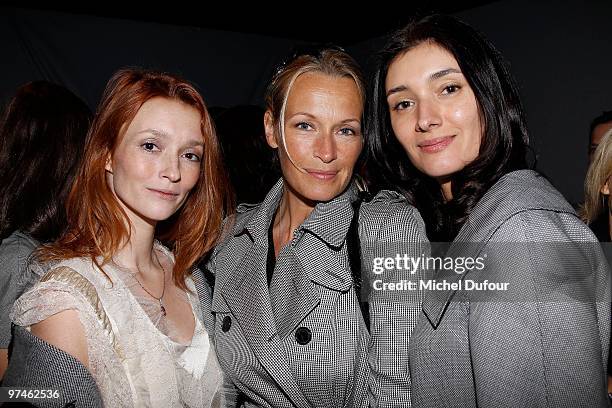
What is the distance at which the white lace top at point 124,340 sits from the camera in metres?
1.74

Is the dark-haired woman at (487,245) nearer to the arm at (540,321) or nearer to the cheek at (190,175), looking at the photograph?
the arm at (540,321)

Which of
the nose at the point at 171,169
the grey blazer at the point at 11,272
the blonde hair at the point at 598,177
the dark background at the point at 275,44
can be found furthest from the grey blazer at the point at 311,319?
the dark background at the point at 275,44

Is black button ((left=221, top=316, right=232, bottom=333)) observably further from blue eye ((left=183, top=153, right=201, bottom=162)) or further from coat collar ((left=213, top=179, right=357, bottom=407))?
blue eye ((left=183, top=153, right=201, bottom=162))

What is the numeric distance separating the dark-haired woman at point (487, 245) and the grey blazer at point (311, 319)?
0.54 ft

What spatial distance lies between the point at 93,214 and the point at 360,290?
40.8 inches

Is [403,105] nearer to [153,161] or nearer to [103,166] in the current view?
[153,161]


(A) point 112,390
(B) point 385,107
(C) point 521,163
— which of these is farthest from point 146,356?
(C) point 521,163

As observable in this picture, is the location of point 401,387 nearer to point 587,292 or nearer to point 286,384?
point 286,384

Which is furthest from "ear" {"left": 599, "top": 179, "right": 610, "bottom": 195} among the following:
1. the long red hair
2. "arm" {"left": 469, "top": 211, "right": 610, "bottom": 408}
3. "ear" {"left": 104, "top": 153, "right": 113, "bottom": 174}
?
"ear" {"left": 104, "top": 153, "right": 113, "bottom": 174}

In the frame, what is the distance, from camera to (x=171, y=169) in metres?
2.03

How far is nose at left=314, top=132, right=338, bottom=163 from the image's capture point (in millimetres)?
2148

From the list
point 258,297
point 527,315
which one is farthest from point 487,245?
point 258,297

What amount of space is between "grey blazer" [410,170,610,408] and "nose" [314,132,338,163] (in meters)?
0.69

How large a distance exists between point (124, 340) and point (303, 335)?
62 cm
